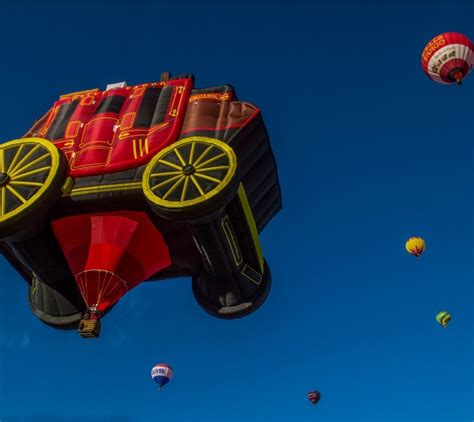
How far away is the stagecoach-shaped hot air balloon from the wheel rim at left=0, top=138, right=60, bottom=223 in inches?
1.6

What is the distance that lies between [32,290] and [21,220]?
4.89 metres

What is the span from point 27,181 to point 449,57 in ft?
56.2

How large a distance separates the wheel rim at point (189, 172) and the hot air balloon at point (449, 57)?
11.9 metres

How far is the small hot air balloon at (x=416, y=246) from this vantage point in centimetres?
3519

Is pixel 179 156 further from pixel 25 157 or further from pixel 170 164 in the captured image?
pixel 25 157

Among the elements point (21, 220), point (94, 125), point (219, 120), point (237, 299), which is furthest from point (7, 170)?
point (237, 299)

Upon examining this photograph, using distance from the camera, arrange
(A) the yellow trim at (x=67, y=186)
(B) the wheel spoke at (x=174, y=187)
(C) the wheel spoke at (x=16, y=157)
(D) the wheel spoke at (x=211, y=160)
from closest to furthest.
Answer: (B) the wheel spoke at (x=174, y=187)
(D) the wheel spoke at (x=211, y=160)
(A) the yellow trim at (x=67, y=186)
(C) the wheel spoke at (x=16, y=157)

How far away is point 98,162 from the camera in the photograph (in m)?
17.6

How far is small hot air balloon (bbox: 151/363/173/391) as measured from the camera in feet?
88.6

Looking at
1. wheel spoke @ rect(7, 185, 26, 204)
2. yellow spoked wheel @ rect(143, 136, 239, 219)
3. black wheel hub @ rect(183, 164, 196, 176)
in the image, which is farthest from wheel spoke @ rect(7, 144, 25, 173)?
black wheel hub @ rect(183, 164, 196, 176)

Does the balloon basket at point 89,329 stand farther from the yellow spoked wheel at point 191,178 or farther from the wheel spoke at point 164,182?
the wheel spoke at point 164,182

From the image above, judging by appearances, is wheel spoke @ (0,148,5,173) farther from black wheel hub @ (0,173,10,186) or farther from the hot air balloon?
the hot air balloon

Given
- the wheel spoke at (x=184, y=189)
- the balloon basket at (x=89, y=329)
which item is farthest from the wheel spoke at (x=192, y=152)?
the balloon basket at (x=89, y=329)

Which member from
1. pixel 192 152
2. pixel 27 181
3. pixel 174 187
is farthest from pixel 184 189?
pixel 27 181
